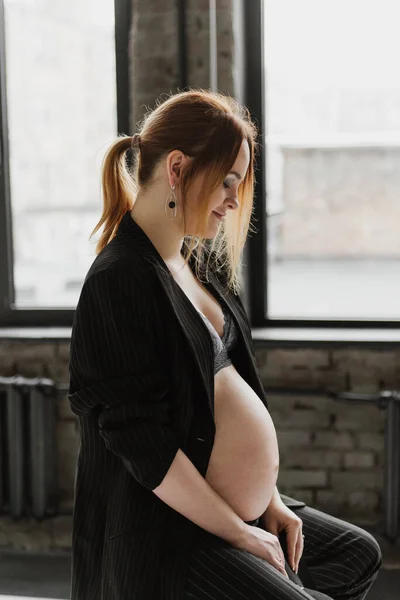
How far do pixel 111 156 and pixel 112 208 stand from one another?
107 millimetres

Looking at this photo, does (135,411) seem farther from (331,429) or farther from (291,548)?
(331,429)

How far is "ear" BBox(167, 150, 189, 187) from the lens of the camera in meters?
1.43

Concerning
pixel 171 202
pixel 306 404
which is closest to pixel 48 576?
pixel 306 404

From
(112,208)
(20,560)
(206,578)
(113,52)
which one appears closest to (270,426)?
(206,578)

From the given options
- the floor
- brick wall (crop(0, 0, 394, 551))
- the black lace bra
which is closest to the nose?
the black lace bra

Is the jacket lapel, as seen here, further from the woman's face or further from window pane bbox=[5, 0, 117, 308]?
window pane bbox=[5, 0, 117, 308]

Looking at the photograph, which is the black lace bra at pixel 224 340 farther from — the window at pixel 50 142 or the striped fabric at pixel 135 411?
the window at pixel 50 142

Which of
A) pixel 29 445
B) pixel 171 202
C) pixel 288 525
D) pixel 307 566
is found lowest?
pixel 29 445

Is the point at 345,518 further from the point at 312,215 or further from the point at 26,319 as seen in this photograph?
the point at 26,319

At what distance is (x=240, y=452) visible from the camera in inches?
59.9

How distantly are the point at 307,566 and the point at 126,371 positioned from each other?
2.15 feet

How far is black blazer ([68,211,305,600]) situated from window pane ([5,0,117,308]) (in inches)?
77.8

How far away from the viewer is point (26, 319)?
135 inches

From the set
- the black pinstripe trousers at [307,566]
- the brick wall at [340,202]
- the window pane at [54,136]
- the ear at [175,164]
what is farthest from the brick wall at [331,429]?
the ear at [175,164]
